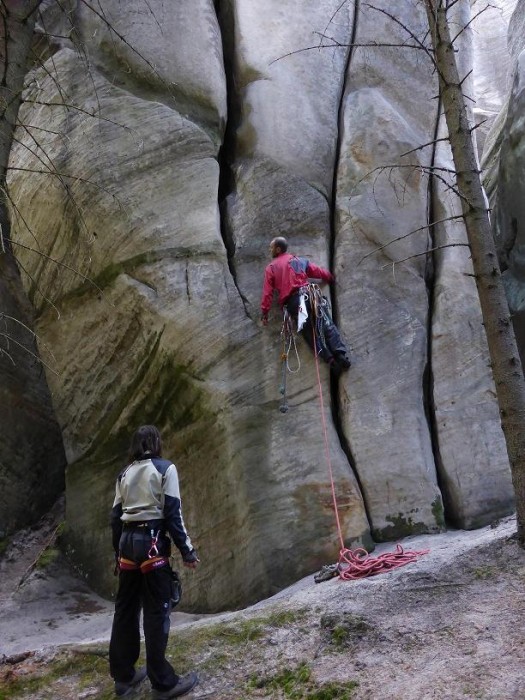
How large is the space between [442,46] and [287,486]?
4107 millimetres

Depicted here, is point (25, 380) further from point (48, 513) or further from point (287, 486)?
point (287, 486)

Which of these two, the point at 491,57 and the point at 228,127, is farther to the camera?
the point at 491,57

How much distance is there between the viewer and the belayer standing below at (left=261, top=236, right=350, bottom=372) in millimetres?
7449

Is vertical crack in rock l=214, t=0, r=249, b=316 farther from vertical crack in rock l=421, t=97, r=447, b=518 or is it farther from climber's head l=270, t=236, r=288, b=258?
vertical crack in rock l=421, t=97, r=447, b=518

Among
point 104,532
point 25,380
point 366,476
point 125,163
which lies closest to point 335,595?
point 366,476

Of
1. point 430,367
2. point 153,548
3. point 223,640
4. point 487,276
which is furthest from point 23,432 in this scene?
point 487,276

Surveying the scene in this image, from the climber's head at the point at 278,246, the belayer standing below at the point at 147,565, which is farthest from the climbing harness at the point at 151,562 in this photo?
the climber's head at the point at 278,246

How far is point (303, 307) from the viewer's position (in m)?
7.41

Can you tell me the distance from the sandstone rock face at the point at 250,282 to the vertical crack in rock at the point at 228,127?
0.10 feet

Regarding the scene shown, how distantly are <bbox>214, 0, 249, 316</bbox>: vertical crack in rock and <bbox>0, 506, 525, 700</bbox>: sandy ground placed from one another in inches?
157

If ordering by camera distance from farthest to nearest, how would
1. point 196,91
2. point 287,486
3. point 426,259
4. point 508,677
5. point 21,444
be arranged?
point 21,444 → point 196,91 → point 426,259 → point 287,486 → point 508,677

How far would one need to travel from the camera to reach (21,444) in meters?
9.79

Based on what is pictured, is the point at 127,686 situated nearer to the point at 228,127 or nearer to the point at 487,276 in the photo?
the point at 487,276

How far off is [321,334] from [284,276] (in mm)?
756
